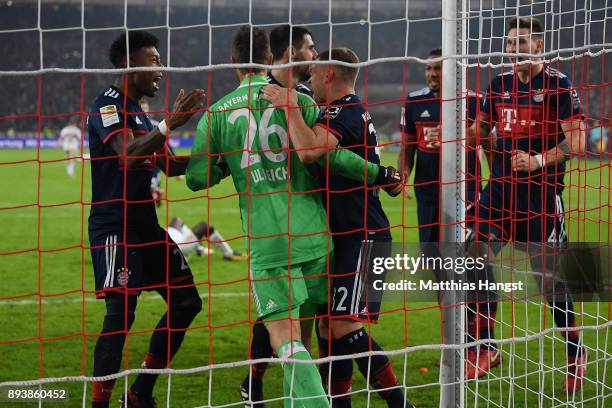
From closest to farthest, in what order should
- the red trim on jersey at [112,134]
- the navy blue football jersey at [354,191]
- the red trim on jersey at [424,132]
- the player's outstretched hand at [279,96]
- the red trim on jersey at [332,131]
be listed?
1. the player's outstretched hand at [279,96]
2. the red trim on jersey at [332,131]
3. the navy blue football jersey at [354,191]
4. the red trim on jersey at [112,134]
5. the red trim on jersey at [424,132]

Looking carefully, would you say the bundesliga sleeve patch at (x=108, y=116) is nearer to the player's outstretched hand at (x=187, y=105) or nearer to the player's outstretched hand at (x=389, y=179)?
the player's outstretched hand at (x=187, y=105)

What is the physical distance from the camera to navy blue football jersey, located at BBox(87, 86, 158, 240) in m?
4.36

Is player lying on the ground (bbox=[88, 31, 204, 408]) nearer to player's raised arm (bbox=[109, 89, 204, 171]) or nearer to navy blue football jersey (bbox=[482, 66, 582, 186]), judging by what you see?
player's raised arm (bbox=[109, 89, 204, 171])

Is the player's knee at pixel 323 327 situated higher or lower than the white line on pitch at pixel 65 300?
higher

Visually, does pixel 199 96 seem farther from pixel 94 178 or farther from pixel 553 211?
pixel 553 211

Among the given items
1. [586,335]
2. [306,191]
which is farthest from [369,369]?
[586,335]

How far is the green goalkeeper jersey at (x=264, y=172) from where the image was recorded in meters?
3.99

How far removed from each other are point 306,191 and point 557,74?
2.16 m

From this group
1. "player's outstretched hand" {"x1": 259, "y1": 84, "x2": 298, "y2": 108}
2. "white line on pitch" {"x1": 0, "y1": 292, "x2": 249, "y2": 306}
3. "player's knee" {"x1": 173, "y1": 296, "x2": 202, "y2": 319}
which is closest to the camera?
"player's outstretched hand" {"x1": 259, "y1": 84, "x2": 298, "y2": 108}

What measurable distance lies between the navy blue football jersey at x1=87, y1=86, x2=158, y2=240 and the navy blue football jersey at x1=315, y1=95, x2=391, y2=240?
0.98 metres

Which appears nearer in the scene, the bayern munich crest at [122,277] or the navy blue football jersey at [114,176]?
the navy blue football jersey at [114,176]

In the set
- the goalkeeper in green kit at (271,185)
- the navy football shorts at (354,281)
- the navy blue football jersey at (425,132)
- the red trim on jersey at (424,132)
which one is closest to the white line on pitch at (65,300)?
the navy blue football jersey at (425,132)

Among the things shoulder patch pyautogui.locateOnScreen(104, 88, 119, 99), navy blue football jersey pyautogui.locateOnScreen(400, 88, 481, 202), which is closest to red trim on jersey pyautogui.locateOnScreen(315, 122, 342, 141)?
shoulder patch pyautogui.locateOnScreen(104, 88, 119, 99)

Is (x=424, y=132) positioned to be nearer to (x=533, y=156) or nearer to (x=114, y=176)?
(x=533, y=156)
